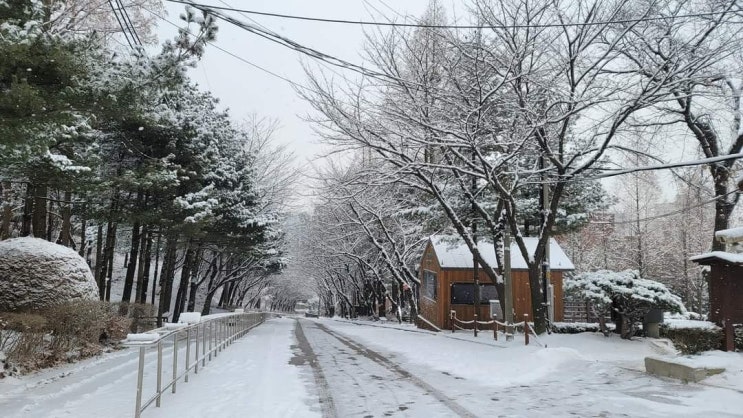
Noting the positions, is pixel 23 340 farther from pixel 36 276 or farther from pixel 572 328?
pixel 572 328

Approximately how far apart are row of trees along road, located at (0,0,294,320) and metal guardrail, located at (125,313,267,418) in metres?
4.13

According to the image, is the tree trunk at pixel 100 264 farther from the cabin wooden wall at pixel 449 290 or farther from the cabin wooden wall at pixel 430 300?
the cabin wooden wall at pixel 449 290

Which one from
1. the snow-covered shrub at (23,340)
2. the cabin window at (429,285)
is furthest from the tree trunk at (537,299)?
the snow-covered shrub at (23,340)

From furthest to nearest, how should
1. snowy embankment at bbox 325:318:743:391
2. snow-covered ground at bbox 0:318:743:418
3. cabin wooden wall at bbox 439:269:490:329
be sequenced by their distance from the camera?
cabin wooden wall at bbox 439:269:490:329, snowy embankment at bbox 325:318:743:391, snow-covered ground at bbox 0:318:743:418

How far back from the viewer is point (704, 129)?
1981 cm

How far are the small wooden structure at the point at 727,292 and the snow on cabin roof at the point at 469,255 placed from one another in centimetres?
1148

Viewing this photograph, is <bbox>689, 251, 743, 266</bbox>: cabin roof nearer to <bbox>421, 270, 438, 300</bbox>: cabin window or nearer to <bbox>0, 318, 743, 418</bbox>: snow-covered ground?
<bbox>0, 318, 743, 418</bbox>: snow-covered ground

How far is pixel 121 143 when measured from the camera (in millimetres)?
19906

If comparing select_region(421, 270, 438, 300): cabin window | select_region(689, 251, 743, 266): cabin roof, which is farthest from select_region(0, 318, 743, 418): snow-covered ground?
select_region(421, 270, 438, 300): cabin window

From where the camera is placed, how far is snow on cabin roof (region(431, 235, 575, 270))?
79.6 feet

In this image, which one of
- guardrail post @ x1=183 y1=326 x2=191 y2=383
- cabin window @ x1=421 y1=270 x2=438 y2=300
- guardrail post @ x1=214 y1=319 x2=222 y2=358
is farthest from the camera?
cabin window @ x1=421 y1=270 x2=438 y2=300

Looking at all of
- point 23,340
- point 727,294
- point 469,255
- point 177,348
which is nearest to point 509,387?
point 177,348

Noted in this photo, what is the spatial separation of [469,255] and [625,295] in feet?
32.1

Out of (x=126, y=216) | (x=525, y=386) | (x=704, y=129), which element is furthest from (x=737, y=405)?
(x=126, y=216)
